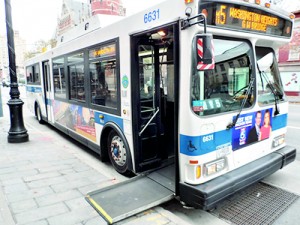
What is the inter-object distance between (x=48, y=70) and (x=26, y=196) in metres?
5.31

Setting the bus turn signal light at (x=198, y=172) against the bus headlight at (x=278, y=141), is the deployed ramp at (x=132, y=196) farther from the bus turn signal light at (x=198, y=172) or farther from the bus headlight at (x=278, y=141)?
the bus headlight at (x=278, y=141)

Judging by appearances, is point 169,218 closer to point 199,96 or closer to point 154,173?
point 154,173

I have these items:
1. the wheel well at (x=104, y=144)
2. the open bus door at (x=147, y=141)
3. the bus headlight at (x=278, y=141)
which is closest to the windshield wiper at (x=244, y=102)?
the open bus door at (x=147, y=141)

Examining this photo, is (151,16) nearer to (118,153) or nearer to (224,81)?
(224,81)

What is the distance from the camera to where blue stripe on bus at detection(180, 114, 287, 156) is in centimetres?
287

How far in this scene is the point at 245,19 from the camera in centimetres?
314

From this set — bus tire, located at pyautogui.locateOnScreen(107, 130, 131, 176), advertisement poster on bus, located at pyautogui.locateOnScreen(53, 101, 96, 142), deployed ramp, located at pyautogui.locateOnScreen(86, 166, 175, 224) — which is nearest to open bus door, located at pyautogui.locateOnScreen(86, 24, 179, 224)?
deployed ramp, located at pyautogui.locateOnScreen(86, 166, 175, 224)

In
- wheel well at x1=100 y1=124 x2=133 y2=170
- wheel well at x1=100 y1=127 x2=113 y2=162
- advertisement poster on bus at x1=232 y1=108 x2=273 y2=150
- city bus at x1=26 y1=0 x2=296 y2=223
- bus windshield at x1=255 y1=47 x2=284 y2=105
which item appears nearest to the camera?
city bus at x1=26 y1=0 x2=296 y2=223

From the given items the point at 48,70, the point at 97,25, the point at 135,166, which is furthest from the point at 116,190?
the point at 48,70

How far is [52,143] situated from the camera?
6.84m

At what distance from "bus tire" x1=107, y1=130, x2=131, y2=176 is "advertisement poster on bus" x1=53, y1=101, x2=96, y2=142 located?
2.40ft

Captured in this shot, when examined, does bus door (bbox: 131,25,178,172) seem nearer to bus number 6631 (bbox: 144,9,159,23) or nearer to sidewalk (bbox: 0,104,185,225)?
bus number 6631 (bbox: 144,9,159,23)

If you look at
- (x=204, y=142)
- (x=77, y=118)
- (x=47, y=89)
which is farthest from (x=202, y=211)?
(x=47, y=89)

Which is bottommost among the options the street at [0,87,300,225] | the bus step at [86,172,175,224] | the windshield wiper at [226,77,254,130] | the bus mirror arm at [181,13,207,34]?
the street at [0,87,300,225]
